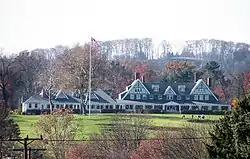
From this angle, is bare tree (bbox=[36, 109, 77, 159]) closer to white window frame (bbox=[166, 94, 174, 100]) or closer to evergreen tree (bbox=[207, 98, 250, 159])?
evergreen tree (bbox=[207, 98, 250, 159])

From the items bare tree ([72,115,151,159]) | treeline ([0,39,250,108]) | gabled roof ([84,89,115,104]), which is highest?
treeline ([0,39,250,108])

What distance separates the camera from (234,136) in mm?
19984

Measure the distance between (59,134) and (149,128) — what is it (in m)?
A: 5.59

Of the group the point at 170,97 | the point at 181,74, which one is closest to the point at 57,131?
the point at 170,97

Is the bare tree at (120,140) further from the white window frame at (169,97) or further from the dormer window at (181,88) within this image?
the dormer window at (181,88)

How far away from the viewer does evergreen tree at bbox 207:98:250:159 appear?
1944 centimetres

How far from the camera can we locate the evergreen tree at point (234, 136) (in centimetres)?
1944

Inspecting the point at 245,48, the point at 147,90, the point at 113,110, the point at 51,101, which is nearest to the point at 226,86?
the point at 147,90

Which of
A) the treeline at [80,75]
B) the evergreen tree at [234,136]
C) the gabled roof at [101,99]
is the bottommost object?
the evergreen tree at [234,136]

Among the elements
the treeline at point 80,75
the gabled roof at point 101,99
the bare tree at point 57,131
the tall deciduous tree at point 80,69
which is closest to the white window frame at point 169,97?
the treeline at point 80,75

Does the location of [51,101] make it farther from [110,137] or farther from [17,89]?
[110,137]

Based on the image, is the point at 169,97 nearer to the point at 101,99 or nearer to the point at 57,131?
the point at 101,99

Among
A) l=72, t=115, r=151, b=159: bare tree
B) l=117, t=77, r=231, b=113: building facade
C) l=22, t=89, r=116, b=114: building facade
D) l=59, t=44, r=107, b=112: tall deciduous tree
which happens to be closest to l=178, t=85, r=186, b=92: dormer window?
l=117, t=77, r=231, b=113: building facade

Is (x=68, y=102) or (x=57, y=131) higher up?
(x=68, y=102)
